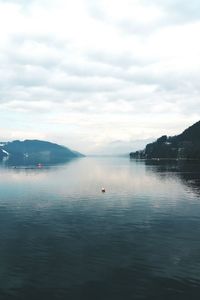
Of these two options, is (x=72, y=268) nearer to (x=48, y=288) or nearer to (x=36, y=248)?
(x=48, y=288)

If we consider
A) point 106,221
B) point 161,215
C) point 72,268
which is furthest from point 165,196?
point 72,268

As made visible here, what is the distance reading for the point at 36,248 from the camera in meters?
65.7

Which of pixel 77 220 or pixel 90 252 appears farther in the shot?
pixel 77 220

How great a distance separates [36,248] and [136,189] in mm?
92994

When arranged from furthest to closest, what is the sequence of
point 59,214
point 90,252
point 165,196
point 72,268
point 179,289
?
1. point 165,196
2. point 59,214
3. point 90,252
4. point 72,268
5. point 179,289

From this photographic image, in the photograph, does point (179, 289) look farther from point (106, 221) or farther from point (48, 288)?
point (106, 221)

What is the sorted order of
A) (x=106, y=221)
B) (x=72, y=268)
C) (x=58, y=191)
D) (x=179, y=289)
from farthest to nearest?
(x=58, y=191) < (x=106, y=221) < (x=72, y=268) < (x=179, y=289)

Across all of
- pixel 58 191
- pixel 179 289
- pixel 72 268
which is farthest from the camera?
pixel 58 191

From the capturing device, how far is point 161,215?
95812mm

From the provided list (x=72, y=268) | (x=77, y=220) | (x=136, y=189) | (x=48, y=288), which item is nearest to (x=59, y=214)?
(x=77, y=220)

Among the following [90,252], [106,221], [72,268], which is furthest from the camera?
Result: [106,221]

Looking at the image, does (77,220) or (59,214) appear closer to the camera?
(77,220)

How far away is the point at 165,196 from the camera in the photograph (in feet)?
436

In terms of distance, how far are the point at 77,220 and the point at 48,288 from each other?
130 ft
